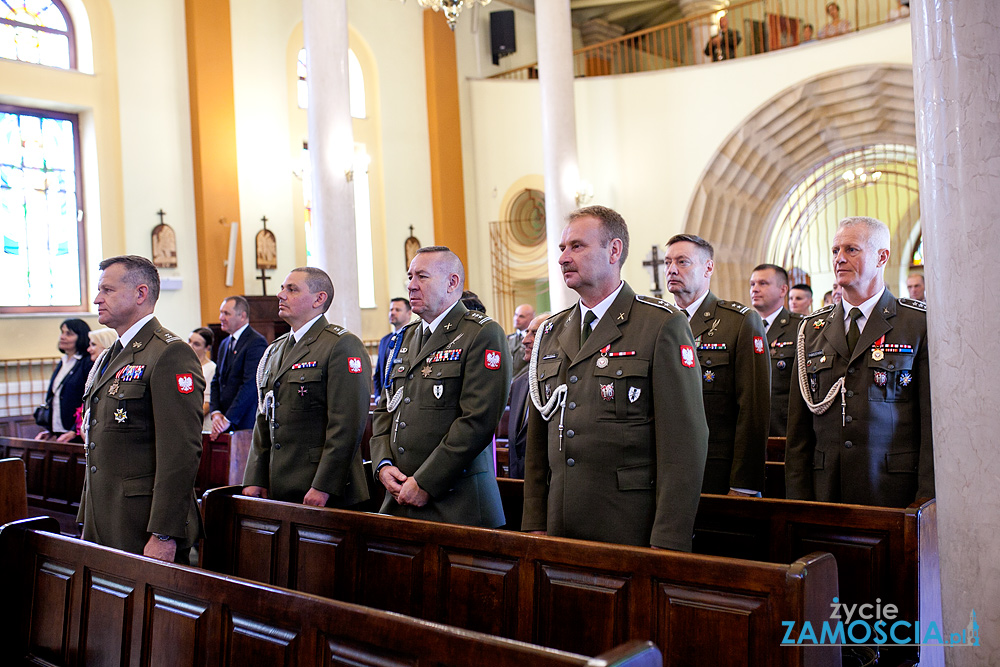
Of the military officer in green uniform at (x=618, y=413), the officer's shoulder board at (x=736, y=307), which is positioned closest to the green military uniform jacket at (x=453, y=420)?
the military officer in green uniform at (x=618, y=413)

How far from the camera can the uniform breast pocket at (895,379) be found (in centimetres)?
272

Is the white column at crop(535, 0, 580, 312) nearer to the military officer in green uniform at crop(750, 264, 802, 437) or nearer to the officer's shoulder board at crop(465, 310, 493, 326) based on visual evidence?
the military officer in green uniform at crop(750, 264, 802, 437)

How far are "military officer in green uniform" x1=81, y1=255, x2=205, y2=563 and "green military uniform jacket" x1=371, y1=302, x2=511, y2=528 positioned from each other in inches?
24.6

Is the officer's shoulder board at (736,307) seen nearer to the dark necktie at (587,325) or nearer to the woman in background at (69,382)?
the dark necktie at (587,325)

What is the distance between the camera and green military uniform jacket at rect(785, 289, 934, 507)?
8.82ft

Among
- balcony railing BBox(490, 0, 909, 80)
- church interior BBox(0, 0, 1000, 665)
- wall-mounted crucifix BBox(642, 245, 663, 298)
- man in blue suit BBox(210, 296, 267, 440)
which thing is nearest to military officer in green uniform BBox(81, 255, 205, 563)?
man in blue suit BBox(210, 296, 267, 440)

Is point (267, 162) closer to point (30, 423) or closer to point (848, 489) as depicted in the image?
point (30, 423)

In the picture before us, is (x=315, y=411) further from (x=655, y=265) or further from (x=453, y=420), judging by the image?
(x=655, y=265)

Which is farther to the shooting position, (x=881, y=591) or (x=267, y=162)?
(x=267, y=162)

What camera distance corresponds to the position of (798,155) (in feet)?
35.0

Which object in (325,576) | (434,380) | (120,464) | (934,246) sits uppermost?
(934,246)

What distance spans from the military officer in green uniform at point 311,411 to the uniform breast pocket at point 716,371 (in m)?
1.25

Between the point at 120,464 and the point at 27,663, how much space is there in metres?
0.62

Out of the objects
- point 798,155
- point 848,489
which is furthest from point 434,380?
point 798,155
